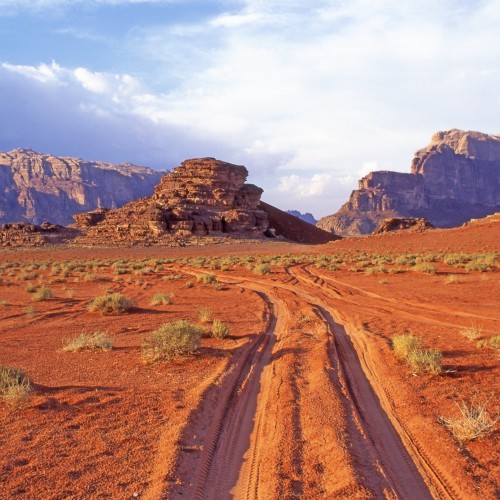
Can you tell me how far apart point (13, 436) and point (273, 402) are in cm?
332

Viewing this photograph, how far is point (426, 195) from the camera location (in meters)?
177

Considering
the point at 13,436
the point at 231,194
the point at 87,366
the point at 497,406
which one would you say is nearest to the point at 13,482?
the point at 13,436

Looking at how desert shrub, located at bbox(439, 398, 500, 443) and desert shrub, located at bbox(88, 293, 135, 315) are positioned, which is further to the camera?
desert shrub, located at bbox(88, 293, 135, 315)

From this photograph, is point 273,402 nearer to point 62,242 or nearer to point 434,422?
point 434,422

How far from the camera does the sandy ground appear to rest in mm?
4355

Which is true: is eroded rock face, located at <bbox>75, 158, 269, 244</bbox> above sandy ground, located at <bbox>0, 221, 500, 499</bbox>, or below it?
above

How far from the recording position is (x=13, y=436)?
207 inches

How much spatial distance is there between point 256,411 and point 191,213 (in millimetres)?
71225

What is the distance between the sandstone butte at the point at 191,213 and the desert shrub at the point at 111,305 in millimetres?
51831

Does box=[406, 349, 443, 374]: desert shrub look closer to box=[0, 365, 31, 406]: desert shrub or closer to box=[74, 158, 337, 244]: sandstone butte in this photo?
box=[0, 365, 31, 406]: desert shrub

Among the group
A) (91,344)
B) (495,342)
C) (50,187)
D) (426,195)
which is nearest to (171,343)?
(91,344)

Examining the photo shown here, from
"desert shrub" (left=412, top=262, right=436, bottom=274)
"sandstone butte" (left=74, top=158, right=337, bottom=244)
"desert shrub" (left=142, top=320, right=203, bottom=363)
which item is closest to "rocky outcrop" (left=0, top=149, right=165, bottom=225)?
"sandstone butte" (left=74, top=158, right=337, bottom=244)

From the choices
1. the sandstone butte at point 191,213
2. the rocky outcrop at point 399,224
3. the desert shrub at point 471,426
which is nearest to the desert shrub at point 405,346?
the desert shrub at point 471,426

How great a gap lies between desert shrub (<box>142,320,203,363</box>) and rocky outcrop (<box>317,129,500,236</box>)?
143 metres
